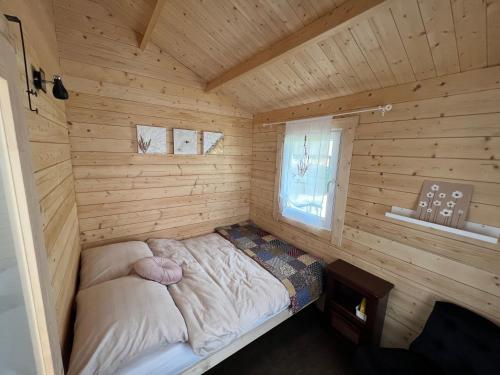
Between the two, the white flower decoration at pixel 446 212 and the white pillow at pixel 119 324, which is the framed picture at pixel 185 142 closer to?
the white pillow at pixel 119 324

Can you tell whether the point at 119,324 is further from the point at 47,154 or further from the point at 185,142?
the point at 185,142

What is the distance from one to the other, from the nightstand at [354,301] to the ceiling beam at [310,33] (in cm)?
187

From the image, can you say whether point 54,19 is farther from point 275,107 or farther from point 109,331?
point 109,331

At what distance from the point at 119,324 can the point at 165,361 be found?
354 millimetres

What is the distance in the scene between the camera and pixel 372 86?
1.73m

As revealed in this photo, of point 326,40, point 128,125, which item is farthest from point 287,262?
point 128,125

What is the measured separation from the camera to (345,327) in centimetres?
190

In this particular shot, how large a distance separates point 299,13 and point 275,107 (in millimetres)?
1326

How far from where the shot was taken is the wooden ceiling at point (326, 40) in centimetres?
111

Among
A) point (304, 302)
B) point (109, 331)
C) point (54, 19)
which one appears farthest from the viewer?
point (304, 302)

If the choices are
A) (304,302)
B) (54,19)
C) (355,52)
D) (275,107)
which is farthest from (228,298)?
(54,19)

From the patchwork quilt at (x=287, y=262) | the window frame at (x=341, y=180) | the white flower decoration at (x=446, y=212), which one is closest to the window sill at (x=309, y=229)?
the window frame at (x=341, y=180)

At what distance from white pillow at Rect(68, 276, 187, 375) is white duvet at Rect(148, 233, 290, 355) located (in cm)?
12

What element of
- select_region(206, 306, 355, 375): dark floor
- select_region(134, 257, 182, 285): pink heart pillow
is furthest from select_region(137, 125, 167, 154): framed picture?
select_region(206, 306, 355, 375): dark floor
